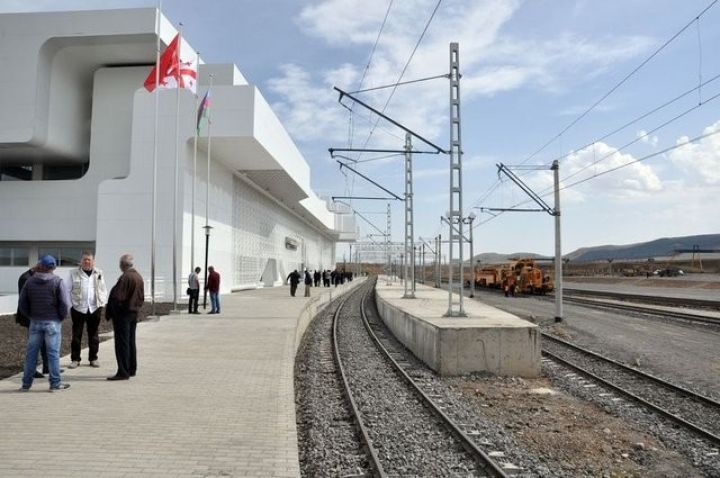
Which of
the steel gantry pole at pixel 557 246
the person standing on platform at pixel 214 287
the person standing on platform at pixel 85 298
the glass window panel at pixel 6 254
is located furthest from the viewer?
the glass window panel at pixel 6 254

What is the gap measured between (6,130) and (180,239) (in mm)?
12141

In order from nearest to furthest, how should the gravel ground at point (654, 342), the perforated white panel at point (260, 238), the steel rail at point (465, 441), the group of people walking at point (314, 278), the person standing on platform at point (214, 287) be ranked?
the steel rail at point (465, 441)
the gravel ground at point (654, 342)
the person standing on platform at point (214, 287)
the group of people walking at point (314, 278)
the perforated white panel at point (260, 238)

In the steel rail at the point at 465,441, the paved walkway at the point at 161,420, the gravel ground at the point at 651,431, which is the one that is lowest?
the gravel ground at the point at 651,431

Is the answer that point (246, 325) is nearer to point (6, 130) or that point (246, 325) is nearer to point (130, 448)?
point (130, 448)

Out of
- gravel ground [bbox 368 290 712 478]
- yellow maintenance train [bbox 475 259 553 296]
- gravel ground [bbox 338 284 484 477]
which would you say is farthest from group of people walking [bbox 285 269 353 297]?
gravel ground [bbox 368 290 712 478]

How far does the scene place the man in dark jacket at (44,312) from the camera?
7699mm

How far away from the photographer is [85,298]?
9.30m

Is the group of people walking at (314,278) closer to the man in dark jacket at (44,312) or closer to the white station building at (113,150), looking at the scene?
the white station building at (113,150)

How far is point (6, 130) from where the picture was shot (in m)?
31.8

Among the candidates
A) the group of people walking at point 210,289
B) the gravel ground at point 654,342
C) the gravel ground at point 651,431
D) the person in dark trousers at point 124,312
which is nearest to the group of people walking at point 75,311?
the person in dark trousers at point 124,312

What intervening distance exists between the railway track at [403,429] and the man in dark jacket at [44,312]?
13.1ft

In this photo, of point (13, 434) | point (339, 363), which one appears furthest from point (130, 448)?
point (339, 363)

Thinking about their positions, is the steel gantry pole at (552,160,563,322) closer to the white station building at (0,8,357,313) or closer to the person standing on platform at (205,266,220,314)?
the person standing on platform at (205,266,220,314)

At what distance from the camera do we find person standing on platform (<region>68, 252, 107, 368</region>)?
30.4 ft
